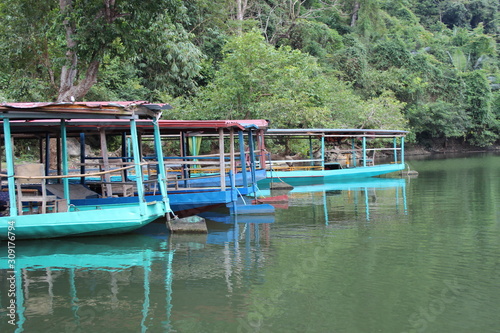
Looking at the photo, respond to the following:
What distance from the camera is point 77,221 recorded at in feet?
31.4

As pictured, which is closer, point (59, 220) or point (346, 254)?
point (346, 254)

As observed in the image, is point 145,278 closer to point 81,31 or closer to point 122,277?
point 122,277

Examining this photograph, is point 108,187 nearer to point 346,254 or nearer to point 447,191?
point 346,254

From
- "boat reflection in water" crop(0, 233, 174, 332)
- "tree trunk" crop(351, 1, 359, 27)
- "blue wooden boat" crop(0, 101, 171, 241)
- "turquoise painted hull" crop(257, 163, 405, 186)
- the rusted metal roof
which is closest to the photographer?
"boat reflection in water" crop(0, 233, 174, 332)

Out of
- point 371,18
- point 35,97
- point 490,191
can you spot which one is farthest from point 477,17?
point 35,97

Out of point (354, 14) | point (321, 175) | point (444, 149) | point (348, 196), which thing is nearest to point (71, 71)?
point (348, 196)

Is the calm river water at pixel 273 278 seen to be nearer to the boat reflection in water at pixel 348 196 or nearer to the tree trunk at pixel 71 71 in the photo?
the boat reflection in water at pixel 348 196

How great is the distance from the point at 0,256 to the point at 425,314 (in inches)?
276

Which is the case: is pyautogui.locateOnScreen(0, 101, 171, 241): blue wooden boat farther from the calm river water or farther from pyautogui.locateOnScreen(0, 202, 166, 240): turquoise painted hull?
the calm river water

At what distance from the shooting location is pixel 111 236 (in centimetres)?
1041

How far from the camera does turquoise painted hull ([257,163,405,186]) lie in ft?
68.9

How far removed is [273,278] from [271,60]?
63.9ft

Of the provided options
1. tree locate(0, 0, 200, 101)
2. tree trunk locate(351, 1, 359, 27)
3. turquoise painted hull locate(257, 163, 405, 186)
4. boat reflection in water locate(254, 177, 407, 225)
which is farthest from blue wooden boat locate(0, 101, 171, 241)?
tree trunk locate(351, 1, 359, 27)

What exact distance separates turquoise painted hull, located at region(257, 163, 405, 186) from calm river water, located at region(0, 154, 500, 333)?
857 cm
